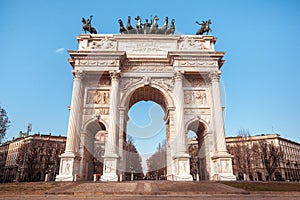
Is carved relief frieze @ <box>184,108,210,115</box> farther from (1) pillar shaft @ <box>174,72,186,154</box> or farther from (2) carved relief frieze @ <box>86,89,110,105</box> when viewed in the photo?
(2) carved relief frieze @ <box>86,89,110,105</box>

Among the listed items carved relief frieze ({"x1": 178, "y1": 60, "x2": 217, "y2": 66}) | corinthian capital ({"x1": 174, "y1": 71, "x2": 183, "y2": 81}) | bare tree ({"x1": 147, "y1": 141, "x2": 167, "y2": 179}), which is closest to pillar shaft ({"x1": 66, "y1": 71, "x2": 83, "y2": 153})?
corinthian capital ({"x1": 174, "y1": 71, "x2": 183, "y2": 81})

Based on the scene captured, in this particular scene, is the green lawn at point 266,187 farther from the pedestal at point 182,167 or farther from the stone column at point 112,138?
the stone column at point 112,138

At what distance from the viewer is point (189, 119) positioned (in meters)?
20.4

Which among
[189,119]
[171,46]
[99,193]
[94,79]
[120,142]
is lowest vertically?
[99,193]

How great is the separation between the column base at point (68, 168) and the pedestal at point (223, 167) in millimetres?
11147

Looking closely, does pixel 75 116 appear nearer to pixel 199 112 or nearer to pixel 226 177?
pixel 199 112

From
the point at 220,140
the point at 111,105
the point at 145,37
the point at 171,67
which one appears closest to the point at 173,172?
the point at 220,140

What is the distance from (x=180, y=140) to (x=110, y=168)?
6.04 meters

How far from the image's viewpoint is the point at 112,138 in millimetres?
18422

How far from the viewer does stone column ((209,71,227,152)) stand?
18.7m

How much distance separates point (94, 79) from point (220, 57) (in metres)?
12.3

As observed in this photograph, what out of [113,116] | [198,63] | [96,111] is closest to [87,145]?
[96,111]

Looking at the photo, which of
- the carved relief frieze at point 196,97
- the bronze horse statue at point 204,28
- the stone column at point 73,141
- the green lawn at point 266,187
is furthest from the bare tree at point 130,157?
the green lawn at point 266,187

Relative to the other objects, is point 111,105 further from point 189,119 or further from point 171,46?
point 171,46
